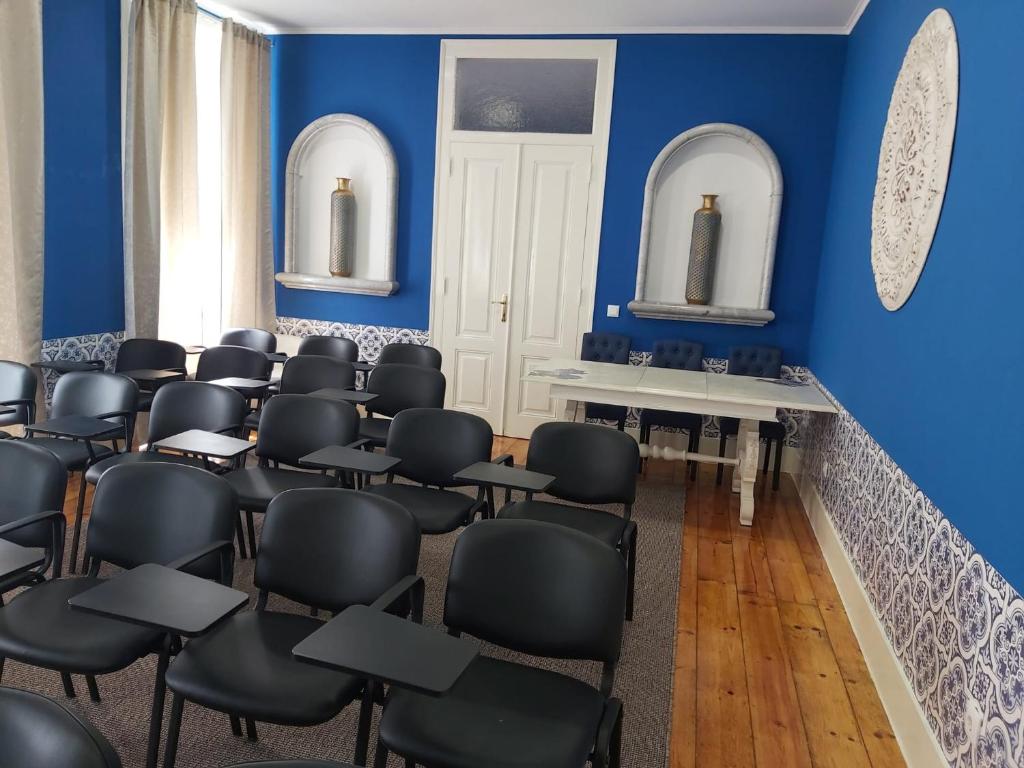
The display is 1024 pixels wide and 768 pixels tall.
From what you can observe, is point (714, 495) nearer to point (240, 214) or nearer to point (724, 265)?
point (724, 265)

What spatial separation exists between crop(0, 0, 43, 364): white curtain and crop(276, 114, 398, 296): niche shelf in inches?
94.3

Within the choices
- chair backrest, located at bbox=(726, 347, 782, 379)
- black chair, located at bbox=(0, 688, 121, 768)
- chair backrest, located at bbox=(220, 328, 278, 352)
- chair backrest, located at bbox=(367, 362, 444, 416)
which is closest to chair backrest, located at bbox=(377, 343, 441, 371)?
chair backrest, located at bbox=(367, 362, 444, 416)

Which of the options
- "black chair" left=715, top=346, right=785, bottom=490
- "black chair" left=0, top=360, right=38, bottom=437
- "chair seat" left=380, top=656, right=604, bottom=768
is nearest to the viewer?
"chair seat" left=380, top=656, right=604, bottom=768

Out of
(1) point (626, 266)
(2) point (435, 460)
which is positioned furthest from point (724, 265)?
(2) point (435, 460)

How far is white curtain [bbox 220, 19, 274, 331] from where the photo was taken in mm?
5988

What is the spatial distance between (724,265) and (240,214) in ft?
12.8

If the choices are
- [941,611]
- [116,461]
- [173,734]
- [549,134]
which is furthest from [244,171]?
[941,611]

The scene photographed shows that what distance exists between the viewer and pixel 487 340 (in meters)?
6.38

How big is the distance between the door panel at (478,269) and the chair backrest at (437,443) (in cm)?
299

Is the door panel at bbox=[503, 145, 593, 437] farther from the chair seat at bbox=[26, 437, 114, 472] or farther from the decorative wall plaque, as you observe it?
the chair seat at bbox=[26, 437, 114, 472]

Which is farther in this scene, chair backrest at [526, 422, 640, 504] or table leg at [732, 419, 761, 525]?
table leg at [732, 419, 761, 525]

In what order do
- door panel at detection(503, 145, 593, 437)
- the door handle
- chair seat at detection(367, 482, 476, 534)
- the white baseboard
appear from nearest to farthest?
the white baseboard
chair seat at detection(367, 482, 476, 534)
door panel at detection(503, 145, 593, 437)
the door handle

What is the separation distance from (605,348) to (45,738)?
5.11m

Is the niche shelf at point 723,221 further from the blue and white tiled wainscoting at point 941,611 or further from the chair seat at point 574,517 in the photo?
the chair seat at point 574,517
